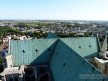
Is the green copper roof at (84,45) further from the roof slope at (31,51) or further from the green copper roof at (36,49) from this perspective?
the roof slope at (31,51)

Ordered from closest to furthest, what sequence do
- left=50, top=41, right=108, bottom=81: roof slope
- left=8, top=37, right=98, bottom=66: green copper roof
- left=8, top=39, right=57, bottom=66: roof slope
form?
left=50, top=41, right=108, bottom=81: roof slope
left=8, top=39, right=57, bottom=66: roof slope
left=8, top=37, right=98, bottom=66: green copper roof

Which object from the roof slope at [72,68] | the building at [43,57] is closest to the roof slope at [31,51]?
the building at [43,57]

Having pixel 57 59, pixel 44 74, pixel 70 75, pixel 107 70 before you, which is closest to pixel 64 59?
pixel 57 59

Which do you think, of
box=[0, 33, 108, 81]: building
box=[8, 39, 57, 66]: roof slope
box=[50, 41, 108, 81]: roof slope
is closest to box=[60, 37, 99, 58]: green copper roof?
box=[0, 33, 108, 81]: building

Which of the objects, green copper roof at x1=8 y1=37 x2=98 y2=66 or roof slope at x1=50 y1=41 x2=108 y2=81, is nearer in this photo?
roof slope at x1=50 y1=41 x2=108 y2=81

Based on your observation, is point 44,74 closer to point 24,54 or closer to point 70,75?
point 24,54

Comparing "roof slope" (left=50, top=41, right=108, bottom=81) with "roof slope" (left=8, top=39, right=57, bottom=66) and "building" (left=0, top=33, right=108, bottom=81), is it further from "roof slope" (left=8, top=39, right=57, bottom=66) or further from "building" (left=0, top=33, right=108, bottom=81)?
"roof slope" (left=8, top=39, right=57, bottom=66)

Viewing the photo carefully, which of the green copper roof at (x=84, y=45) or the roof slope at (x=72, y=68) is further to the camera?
the green copper roof at (x=84, y=45)

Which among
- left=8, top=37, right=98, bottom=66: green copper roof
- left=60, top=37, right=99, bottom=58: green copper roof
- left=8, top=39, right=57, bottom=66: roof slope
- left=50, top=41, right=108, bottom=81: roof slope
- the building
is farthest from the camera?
left=60, top=37, right=99, bottom=58: green copper roof
